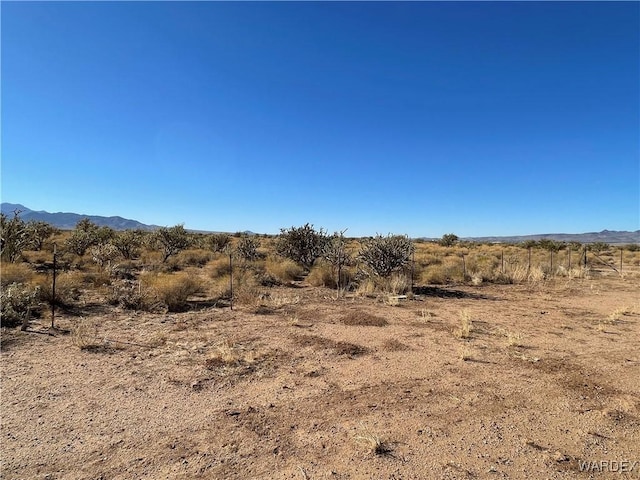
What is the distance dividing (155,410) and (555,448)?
4672 millimetres

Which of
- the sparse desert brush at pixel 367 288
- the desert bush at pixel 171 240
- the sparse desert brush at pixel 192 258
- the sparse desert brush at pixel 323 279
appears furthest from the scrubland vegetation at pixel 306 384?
the desert bush at pixel 171 240

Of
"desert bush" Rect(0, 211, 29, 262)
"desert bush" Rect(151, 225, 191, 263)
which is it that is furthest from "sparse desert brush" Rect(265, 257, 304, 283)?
"desert bush" Rect(0, 211, 29, 262)

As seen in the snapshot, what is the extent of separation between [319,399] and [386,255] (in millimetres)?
11191

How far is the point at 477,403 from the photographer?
16.8 ft

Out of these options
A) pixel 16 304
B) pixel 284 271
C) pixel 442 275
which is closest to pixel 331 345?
pixel 16 304

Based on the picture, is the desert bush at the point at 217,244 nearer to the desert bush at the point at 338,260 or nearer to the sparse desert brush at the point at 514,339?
the desert bush at the point at 338,260

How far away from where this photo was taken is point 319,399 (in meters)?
5.26

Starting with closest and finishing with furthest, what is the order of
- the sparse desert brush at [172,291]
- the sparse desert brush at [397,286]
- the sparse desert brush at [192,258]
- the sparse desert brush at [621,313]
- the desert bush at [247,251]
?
the sparse desert brush at [621,313], the sparse desert brush at [172,291], the sparse desert brush at [397,286], the sparse desert brush at [192,258], the desert bush at [247,251]

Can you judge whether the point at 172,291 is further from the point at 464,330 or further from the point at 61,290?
the point at 464,330

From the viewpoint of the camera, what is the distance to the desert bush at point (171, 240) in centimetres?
2281

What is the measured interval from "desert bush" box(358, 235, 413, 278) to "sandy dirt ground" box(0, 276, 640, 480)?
6136 mm

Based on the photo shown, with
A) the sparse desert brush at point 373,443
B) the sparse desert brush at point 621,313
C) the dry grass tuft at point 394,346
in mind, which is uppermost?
the sparse desert brush at point 621,313

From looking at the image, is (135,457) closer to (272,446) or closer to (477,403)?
(272,446)

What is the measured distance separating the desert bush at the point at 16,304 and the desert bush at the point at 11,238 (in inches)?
258
